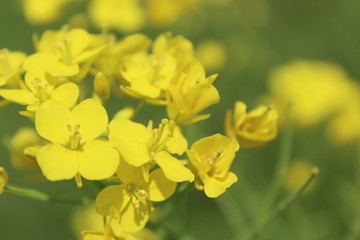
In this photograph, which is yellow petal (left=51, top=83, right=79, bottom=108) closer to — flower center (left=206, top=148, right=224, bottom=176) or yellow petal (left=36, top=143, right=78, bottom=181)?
yellow petal (left=36, top=143, right=78, bottom=181)

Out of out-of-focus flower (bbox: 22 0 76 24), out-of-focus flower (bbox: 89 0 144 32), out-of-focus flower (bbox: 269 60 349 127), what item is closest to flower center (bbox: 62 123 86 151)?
out-of-focus flower (bbox: 89 0 144 32)

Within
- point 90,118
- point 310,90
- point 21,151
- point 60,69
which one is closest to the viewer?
point 90,118

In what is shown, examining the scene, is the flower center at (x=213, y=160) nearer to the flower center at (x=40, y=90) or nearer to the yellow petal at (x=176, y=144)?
the yellow petal at (x=176, y=144)

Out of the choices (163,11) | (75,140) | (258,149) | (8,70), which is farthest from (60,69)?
(258,149)

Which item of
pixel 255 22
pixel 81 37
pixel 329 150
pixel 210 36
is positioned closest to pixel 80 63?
pixel 81 37

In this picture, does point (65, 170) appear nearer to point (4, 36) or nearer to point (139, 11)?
point (139, 11)

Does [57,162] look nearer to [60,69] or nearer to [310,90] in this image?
[60,69]
